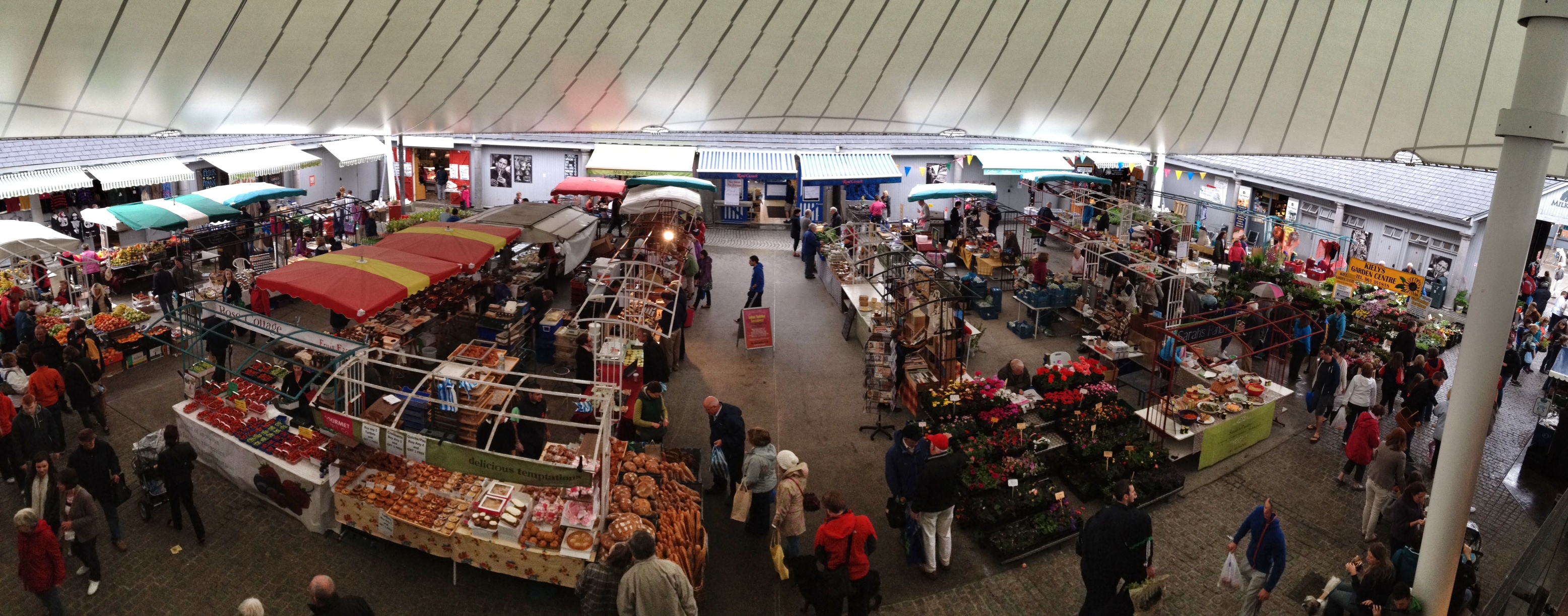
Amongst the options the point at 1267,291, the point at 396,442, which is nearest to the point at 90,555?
the point at 396,442

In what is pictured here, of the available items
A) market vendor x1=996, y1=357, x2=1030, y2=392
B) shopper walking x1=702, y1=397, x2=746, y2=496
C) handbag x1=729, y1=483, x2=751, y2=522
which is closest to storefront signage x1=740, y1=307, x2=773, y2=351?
market vendor x1=996, y1=357, x2=1030, y2=392

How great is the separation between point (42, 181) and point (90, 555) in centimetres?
1590

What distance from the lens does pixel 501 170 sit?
98.3ft

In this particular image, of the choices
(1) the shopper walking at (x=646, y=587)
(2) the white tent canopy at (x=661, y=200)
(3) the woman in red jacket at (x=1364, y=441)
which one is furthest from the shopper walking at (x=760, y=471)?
(2) the white tent canopy at (x=661, y=200)

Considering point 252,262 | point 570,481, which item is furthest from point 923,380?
point 252,262

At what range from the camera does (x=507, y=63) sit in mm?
10875

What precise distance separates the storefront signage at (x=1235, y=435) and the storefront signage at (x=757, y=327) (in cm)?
669

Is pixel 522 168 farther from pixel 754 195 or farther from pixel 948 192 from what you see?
pixel 948 192

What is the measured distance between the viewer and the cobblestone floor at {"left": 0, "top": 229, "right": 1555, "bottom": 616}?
24.0 ft

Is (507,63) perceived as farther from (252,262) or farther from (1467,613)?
(1467,613)

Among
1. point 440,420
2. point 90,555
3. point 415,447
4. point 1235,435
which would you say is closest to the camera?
point 90,555

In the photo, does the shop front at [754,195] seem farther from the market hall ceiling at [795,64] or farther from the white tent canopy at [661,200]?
the market hall ceiling at [795,64]

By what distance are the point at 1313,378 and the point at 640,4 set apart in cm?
1189

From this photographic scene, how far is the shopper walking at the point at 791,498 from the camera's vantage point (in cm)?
739
